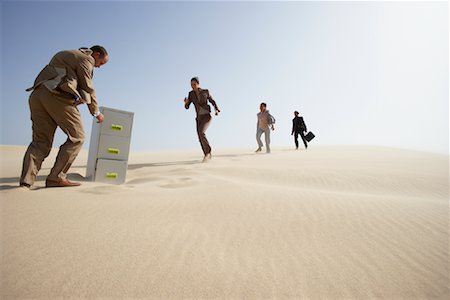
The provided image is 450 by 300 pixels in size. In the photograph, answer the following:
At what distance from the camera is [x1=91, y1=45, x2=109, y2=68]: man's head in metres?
3.84

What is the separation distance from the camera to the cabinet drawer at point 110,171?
14.3ft

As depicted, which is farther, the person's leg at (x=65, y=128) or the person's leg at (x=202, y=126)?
the person's leg at (x=202, y=126)

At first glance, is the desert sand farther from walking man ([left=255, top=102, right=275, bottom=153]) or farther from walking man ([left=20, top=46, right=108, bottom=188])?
walking man ([left=255, top=102, right=275, bottom=153])

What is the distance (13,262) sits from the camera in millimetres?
1639

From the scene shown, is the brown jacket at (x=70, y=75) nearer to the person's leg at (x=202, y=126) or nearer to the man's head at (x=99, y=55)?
the man's head at (x=99, y=55)

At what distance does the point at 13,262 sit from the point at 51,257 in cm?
21

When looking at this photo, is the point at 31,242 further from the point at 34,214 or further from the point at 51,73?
the point at 51,73

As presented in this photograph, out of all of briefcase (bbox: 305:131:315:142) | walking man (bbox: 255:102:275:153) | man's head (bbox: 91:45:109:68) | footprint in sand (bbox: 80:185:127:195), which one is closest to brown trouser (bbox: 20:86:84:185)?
footprint in sand (bbox: 80:185:127:195)

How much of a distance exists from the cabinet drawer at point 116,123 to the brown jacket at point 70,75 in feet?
2.40

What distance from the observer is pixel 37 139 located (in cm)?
350

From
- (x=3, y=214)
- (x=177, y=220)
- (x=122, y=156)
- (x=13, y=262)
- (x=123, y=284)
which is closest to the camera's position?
(x=123, y=284)

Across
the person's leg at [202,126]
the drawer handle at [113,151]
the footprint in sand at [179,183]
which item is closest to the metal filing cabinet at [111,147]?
the drawer handle at [113,151]

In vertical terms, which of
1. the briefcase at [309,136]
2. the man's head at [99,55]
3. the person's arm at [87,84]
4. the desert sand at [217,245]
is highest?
the briefcase at [309,136]

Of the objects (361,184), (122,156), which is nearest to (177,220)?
(122,156)
